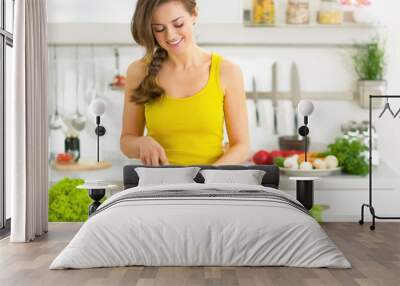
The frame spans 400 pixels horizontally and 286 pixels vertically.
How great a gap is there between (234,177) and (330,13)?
2.27 meters

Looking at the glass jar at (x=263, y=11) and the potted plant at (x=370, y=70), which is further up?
the glass jar at (x=263, y=11)

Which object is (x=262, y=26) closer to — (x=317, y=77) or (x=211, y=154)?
(x=317, y=77)

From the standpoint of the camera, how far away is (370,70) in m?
7.23

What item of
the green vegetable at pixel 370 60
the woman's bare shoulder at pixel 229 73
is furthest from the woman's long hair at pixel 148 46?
the green vegetable at pixel 370 60

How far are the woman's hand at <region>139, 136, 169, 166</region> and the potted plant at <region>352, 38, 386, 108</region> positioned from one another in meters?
2.23

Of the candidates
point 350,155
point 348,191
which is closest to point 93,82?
point 350,155

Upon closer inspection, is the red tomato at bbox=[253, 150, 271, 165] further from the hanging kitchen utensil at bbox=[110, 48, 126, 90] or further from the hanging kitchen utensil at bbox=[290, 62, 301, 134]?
the hanging kitchen utensil at bbox=[110, 48, 126, 90]

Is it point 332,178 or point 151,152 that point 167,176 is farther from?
point 332,178

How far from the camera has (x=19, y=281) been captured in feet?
13.7

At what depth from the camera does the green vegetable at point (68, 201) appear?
7.10m

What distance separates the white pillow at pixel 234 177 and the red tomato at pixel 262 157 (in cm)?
70

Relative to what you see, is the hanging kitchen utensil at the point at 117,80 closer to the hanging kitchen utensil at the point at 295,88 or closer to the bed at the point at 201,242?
the hanging kitchen utensil at the point at 295,88

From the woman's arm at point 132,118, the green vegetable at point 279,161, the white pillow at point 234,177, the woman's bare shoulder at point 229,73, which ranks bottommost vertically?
the white pillow at point 234,177

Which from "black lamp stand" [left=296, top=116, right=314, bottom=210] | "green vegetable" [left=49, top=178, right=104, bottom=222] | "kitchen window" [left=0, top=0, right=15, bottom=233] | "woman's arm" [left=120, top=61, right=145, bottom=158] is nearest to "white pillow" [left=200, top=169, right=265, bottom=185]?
"black lamp stand" [left=296, top=116, right=314, bottom=210]
